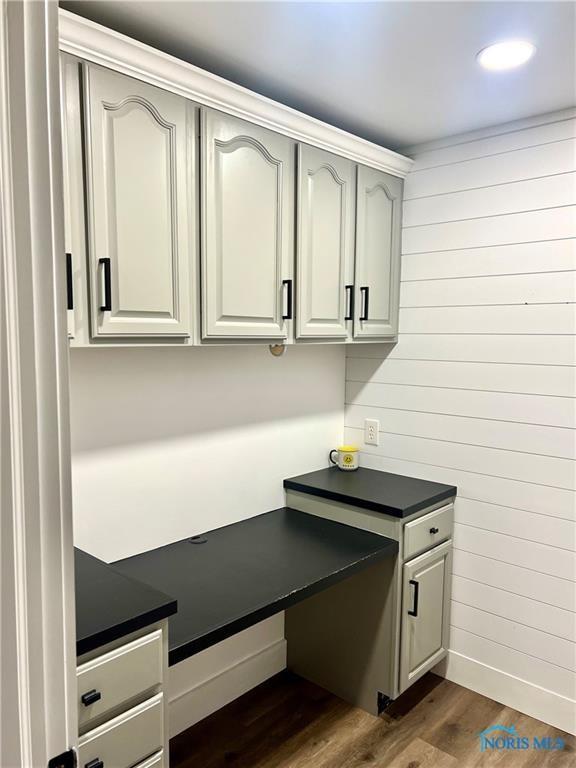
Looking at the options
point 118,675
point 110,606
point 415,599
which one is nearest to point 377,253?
point 415,599

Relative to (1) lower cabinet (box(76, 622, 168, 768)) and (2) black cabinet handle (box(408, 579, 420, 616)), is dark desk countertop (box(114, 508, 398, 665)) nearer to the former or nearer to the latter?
(1) lower cabinet (box(76, 622, 168, 768))

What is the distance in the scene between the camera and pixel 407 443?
259 cm

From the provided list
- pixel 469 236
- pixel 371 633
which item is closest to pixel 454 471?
pixel 371 633

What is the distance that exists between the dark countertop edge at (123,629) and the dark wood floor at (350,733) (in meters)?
1.05

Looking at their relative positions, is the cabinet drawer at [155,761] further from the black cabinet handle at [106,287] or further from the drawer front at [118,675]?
the black cabinet handle at [106,287]

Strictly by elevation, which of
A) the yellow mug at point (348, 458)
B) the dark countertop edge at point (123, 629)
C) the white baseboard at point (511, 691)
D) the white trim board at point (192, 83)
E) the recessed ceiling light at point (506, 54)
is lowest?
the white baseboard at point (511, 691)

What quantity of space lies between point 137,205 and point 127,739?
1362 millimetres

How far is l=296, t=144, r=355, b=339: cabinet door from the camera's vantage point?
A: 2.03 meters

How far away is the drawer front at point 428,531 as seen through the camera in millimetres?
2184

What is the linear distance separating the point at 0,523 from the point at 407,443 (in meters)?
2.17

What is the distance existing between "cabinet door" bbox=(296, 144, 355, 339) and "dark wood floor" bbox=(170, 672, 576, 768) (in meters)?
1.56

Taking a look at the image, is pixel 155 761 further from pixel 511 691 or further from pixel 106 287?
pixel 511 691

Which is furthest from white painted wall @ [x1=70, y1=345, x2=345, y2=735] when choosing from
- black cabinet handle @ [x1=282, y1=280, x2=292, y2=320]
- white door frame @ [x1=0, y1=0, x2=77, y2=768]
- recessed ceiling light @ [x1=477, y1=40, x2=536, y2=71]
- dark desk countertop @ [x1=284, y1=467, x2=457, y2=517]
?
recessed ceiling light @ [x1=477, y1=40, x2=536, y2=71]

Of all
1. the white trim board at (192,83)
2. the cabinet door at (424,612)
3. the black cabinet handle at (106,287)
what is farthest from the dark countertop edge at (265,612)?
the white trim board at (192,83)
